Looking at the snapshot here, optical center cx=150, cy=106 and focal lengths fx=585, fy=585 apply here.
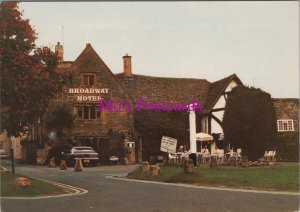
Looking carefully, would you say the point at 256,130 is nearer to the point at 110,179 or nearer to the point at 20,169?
the point at 110,179

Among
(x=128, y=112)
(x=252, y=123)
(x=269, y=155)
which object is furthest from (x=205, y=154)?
(x=128, y=112)

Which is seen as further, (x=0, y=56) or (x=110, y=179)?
(x=110, y=179)

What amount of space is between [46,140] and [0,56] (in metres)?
3.47

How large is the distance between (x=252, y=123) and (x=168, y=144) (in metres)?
3.03

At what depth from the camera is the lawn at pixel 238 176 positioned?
63.1 feet

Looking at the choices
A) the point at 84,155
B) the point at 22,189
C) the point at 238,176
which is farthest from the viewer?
the point at 238,176

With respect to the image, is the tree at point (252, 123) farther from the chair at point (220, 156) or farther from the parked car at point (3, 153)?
the parked car at point (3, 153)

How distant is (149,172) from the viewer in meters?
23.2

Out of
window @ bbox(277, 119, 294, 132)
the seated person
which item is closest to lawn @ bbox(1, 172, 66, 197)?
the seated person

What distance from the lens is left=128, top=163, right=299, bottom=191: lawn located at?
1922 centimetres

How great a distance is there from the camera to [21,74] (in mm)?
18219

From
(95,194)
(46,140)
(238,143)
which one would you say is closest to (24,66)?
(46,140)

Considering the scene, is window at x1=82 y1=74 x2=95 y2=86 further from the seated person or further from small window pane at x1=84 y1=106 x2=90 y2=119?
the seated person

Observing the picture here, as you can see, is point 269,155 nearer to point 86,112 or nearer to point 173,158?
point 173,158
